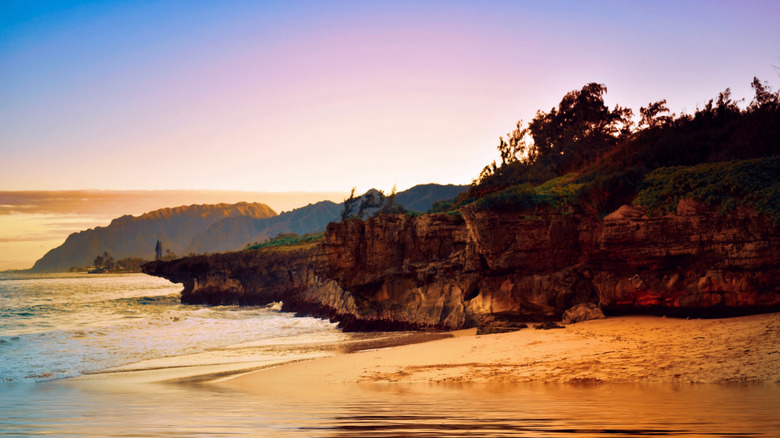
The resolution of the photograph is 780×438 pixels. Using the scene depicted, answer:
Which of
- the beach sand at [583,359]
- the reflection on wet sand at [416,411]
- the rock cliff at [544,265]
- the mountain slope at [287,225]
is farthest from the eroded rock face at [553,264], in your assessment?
the mountain slope at [287,225]

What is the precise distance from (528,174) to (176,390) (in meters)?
19.1

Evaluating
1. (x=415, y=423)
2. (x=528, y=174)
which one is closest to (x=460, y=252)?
(x=528, y=174)

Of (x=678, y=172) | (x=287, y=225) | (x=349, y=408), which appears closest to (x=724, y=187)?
(x=678, y=172)

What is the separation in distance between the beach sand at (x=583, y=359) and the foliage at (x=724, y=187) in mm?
2891

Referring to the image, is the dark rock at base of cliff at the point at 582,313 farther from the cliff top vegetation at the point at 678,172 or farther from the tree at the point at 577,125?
the tree at the point at 577,125

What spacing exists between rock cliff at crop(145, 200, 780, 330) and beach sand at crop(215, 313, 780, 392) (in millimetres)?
919

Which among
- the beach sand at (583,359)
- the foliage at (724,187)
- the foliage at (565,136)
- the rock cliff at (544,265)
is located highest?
the foliage at (565,136)

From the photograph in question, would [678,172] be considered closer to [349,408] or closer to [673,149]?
[673,149]

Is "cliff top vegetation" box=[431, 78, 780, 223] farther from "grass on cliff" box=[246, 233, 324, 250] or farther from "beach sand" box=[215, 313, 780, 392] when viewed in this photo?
"grass on cliff" box=[246, 233, 324, 250]

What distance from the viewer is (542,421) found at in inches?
204

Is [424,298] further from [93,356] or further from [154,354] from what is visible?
[93,356]

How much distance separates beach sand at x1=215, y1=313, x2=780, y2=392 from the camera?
370 inches

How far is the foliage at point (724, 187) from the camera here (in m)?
13.4

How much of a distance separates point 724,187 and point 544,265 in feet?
18.1
